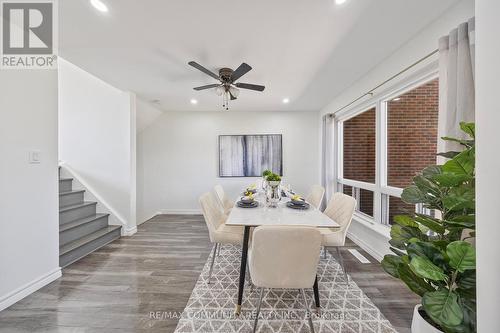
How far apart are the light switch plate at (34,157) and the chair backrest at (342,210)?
3067 mm

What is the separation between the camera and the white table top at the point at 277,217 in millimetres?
1720

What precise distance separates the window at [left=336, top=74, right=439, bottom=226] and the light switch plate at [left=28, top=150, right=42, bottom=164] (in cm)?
390

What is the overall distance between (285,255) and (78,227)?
9.88ft

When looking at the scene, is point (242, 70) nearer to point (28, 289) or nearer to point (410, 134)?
point (410, 134)

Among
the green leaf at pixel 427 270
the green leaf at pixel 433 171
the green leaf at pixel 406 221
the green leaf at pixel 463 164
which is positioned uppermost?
the green leaf at pixel 463 164

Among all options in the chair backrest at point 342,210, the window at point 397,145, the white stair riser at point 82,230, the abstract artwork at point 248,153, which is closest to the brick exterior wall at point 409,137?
the window at point 397,145

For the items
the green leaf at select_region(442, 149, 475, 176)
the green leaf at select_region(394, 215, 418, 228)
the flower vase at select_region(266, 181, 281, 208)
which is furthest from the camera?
the flower vase at select_region(266, 181, 281, 208)

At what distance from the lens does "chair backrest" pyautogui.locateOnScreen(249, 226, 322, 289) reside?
136 cm

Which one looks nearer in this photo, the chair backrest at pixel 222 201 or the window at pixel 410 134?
the window at pixel 410 134

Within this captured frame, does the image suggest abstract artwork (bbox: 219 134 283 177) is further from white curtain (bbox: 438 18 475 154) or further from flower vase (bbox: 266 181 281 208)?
white curtain (bbox: 438 18 475 154)

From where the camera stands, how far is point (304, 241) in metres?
1.37

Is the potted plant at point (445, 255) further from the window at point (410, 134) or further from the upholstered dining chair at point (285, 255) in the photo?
the window at point (410, 134)

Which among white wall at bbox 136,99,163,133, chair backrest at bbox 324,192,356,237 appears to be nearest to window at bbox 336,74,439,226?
chair backrest at bbox 324,192,356,237

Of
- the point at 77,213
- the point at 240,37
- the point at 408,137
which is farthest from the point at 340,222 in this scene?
the point at 77,213
